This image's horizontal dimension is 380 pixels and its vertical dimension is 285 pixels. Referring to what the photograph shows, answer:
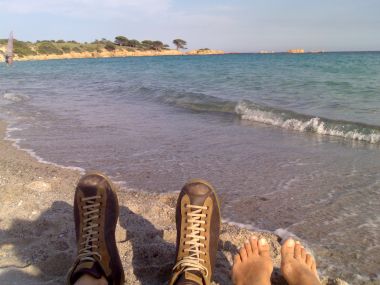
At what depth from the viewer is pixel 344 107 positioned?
25.9ft

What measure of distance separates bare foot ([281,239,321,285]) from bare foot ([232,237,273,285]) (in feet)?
0.28

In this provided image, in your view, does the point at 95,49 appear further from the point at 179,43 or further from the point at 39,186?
the point at 39,186

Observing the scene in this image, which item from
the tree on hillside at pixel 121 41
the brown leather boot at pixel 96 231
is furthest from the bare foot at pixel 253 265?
the tree on hillside at pixel 121 41

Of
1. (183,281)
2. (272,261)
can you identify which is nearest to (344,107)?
(272,261)

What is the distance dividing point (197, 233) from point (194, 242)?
0.08 meters

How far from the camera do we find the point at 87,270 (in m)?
1.83

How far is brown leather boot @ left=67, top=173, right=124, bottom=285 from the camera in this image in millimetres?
1876

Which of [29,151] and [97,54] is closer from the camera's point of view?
[29,151]

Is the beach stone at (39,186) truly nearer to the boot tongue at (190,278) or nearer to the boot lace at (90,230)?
the boot lace at (90,230)

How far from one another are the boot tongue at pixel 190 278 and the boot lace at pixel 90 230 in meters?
0.45

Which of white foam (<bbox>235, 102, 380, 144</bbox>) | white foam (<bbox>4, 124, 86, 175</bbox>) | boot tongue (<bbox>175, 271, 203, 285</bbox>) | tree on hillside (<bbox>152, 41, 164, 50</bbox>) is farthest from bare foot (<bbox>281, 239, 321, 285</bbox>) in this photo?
tree on hillside (<bbox>152, 41, 164, 50</bbox>)

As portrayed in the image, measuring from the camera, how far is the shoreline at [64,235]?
2.05 meters

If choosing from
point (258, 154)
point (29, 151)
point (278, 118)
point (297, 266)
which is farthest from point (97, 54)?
point (297, 266)

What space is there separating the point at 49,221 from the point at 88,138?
2910 mm
